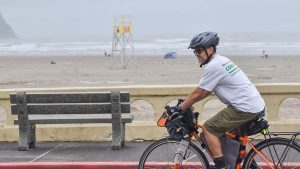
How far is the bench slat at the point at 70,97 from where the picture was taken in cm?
748

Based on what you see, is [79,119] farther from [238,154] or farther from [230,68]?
[230,68]

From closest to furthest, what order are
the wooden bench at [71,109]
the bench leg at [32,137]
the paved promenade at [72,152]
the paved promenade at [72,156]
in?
the paved promenade at [72,156], the paved promenade at [72,152], the wooden bench at [71,109], the bench leg at [32,137]

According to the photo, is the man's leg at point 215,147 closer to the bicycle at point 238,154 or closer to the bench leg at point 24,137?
the bicycle at point 238,154

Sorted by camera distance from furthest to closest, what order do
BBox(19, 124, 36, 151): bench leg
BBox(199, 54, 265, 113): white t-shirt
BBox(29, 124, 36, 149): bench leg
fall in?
BBox(29, 124, 36, 149): bench leg → BBox(19, 124, 36, 151): bench leg → BBox(199, 54, 265, 113): white t-shirt

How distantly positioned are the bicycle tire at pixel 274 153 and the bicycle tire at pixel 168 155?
0.41 metres

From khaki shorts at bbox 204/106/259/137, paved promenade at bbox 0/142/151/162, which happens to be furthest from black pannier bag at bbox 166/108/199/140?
paved promenade at bbox 0/142/151/162

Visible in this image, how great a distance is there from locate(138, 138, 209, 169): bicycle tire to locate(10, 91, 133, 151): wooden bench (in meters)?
2.22

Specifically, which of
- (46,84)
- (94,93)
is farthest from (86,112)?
(46,84)

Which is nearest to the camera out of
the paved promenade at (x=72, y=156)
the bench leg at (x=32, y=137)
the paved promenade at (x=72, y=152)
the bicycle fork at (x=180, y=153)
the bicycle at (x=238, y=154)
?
the bicycle at (x=238, y=154)

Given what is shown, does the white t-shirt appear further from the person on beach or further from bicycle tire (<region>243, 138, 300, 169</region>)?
bicycle tire (<region>243, 138, 300, 169</region>)

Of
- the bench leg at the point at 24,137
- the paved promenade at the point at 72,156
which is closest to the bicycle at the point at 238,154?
the paved promenade at the point at 72,156

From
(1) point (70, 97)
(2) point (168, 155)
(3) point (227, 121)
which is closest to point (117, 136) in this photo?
(1) point (70, 97)

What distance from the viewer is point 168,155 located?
5.28 m

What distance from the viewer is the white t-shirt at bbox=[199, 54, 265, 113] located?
4848 mm
